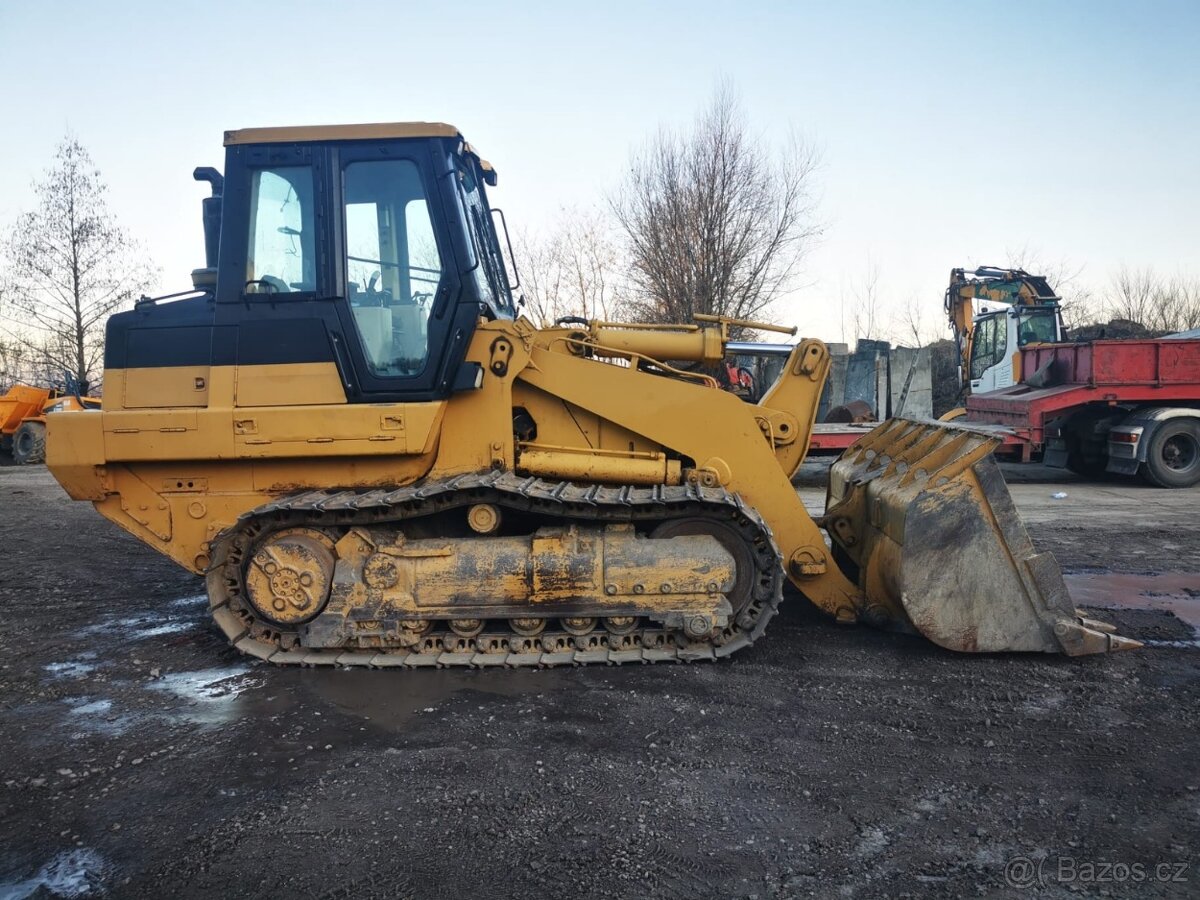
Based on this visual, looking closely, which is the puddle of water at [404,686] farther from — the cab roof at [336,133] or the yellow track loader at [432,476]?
the cab roof at [336,133]

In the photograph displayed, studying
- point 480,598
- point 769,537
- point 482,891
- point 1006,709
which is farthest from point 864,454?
point 482,891

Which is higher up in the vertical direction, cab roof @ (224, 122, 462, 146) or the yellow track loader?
cab roof @ (224, 122, 462, 146)

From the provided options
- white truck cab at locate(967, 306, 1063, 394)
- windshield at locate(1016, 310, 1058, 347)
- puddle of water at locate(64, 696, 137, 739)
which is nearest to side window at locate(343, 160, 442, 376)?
puddle of water at locate(64, 696, 137, 739)

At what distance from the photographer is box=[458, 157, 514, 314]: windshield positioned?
16.9 feet

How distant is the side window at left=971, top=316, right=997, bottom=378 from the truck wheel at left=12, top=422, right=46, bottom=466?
21.8 metres

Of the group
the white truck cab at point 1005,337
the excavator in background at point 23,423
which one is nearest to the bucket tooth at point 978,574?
the white truck cab at point 1005,337

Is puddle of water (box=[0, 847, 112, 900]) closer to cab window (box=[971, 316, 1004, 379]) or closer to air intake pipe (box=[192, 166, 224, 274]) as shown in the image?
air intake pipe (box=[192, 166, 224, 274])

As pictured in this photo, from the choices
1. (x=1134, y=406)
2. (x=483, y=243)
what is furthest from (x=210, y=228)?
(x=1134, y=406)

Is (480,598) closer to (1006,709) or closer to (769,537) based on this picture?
(769,537)

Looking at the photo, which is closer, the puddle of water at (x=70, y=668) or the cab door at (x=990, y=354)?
the puddle of water at (x=70, y=668)

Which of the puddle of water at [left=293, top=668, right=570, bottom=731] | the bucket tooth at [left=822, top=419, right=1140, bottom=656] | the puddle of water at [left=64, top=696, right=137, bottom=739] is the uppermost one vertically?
the bucket tooth at [left=822, top=419, right=1140, bottom=656]

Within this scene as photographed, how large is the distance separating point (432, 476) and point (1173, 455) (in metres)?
12.5

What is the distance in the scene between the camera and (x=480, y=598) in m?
4.70

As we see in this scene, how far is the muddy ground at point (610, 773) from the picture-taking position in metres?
2.81
